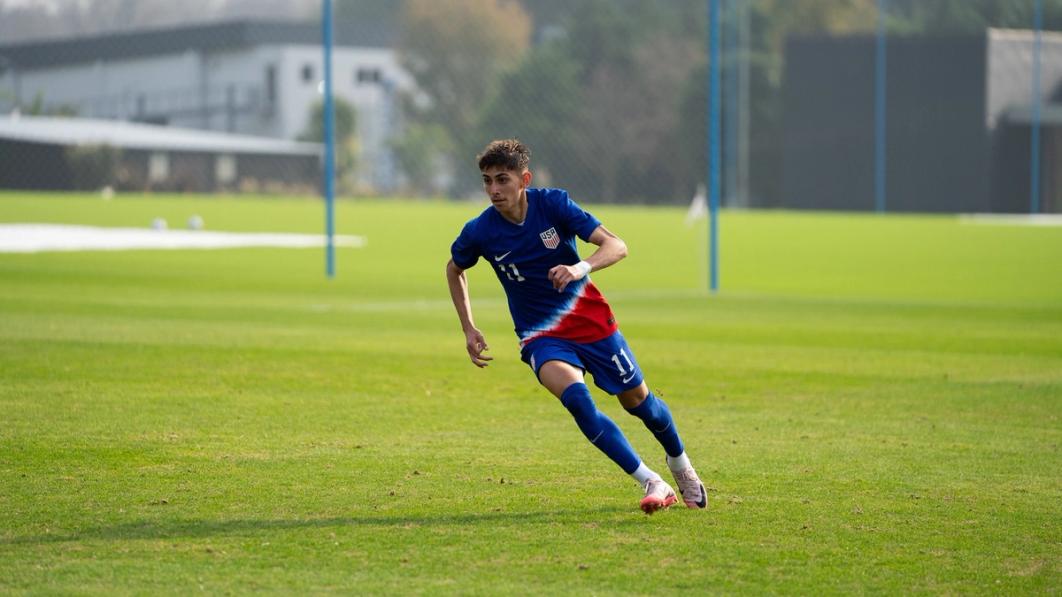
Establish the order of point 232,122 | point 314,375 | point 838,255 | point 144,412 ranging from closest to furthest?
point 144,412 < point 314,375 < point 838,255 < point 232,122

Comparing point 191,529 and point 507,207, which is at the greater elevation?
point 507,207

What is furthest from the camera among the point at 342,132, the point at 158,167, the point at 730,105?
the point at 342,132

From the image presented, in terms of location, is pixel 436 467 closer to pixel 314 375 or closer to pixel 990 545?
pixel 990 545

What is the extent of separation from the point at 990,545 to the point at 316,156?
71.7 meters

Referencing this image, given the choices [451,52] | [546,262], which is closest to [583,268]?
[546,262]

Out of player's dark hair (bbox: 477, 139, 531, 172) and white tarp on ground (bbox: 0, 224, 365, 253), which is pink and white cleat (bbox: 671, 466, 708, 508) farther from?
white tarp on ground (bbox: 0, 224, 365, 253)

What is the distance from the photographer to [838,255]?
3588cm

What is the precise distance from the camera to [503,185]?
8.33 metres

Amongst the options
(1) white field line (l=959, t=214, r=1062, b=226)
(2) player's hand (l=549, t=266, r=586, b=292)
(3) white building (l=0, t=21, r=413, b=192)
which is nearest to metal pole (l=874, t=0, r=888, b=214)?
(1) white field line (l=959, t=214, r=1062, b=226)

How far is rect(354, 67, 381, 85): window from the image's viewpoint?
8425 cm

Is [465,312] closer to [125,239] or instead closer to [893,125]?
[125,239]

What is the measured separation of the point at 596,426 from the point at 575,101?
2311 inches

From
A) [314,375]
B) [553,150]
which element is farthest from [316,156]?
[314,375]

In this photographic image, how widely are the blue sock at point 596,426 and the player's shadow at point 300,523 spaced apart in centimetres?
28
